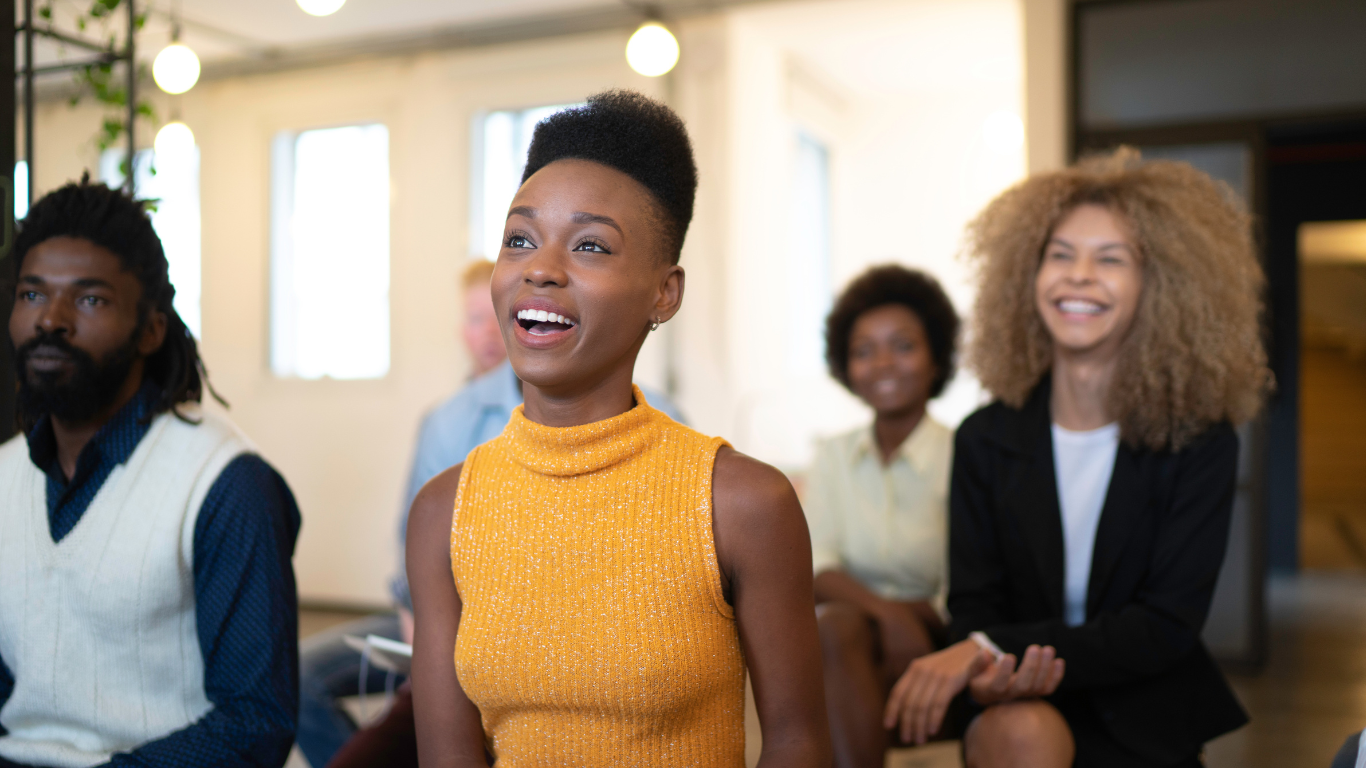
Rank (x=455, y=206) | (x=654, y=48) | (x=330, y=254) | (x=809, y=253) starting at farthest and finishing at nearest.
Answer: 1. (x=809, y=253)
2. (x=330, y=254)
3. (x=455, y=206)
4. (x=654, y=48)

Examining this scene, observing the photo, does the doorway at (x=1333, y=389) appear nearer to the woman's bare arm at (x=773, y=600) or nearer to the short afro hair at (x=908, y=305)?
the short afro hair at (x=908, y=305)

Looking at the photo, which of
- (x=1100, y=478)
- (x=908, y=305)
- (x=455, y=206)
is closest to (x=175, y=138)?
(x=455, y=206)

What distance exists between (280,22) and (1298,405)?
7.14 meters

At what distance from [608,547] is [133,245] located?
909 millimetres

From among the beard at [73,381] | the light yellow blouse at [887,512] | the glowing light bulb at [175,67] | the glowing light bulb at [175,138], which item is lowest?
the light yellow blouse at [887,512]

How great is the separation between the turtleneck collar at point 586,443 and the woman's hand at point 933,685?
84 centimetres

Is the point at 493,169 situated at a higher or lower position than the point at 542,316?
higher

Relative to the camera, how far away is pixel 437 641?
1209mm

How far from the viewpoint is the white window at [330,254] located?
6.13 metres

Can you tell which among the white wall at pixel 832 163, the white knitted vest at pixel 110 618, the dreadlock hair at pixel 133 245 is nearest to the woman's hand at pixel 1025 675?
the white knitted vest at pixel 110 618

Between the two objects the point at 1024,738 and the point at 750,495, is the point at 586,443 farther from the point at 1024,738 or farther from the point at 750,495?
the point at 1024,738

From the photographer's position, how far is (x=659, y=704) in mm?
A: 1108

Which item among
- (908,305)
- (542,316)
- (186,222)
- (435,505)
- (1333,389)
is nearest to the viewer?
(542,316)

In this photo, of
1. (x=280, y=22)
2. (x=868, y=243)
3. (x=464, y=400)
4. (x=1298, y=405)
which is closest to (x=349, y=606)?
(x=280, y=22)
